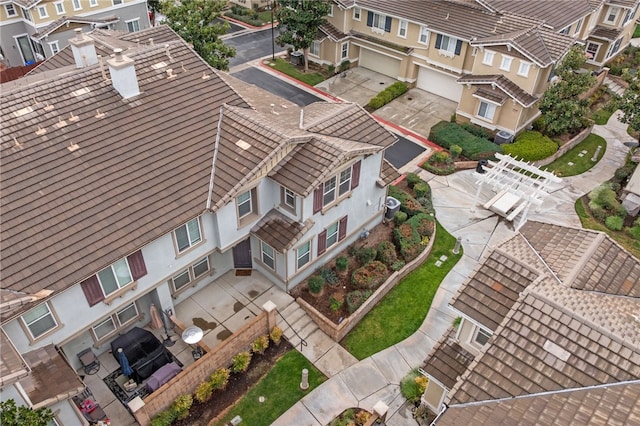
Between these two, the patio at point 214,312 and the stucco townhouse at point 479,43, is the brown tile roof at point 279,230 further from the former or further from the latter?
the stucco townhouse at point 479,43

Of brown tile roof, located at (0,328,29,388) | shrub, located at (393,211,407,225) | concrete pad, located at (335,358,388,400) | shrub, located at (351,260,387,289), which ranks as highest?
brown tile roof, located at (0,328,29,388)

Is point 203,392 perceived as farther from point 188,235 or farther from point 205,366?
point 188,235

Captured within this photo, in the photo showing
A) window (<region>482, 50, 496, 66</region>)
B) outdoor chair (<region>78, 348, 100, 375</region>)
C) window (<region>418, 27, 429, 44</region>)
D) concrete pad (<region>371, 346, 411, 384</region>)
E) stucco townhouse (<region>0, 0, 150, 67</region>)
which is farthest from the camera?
window (<region>418, 27, 429, 44</region>)

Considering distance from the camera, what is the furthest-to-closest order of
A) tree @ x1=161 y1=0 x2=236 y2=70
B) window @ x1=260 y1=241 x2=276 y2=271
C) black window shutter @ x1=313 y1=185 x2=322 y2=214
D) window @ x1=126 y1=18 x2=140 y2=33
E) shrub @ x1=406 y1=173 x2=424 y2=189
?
window @ x1=126 y1=18 x2=140 y2=33
tree @ x1=161 y1=0 x2=236 y2=70
shrub @ x1=406 y1=173 x2=424 y2=189
window @ x1=260 y1=241 x2=276 y2=271
black window shutter @ x1=313 y1=185 x2=322 y2=214

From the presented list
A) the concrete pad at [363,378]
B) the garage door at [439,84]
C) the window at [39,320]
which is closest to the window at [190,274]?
the window at [39,320]

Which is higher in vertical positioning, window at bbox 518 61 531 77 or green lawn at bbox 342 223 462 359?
window at bbox 518 61 531 77

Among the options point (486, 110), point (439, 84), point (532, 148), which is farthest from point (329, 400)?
point (439, 84)

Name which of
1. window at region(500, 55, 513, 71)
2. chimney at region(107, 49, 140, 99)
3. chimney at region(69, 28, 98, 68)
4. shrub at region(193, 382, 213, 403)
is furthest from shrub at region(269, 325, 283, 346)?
window at region(500, 55, 513, 71)

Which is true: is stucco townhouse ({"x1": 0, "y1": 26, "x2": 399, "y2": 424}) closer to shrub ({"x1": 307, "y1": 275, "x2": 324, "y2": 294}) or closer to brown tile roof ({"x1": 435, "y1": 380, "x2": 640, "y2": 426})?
shrub ({"x1": 307, "y1": 275, "x2": 324, "y2": 294})
